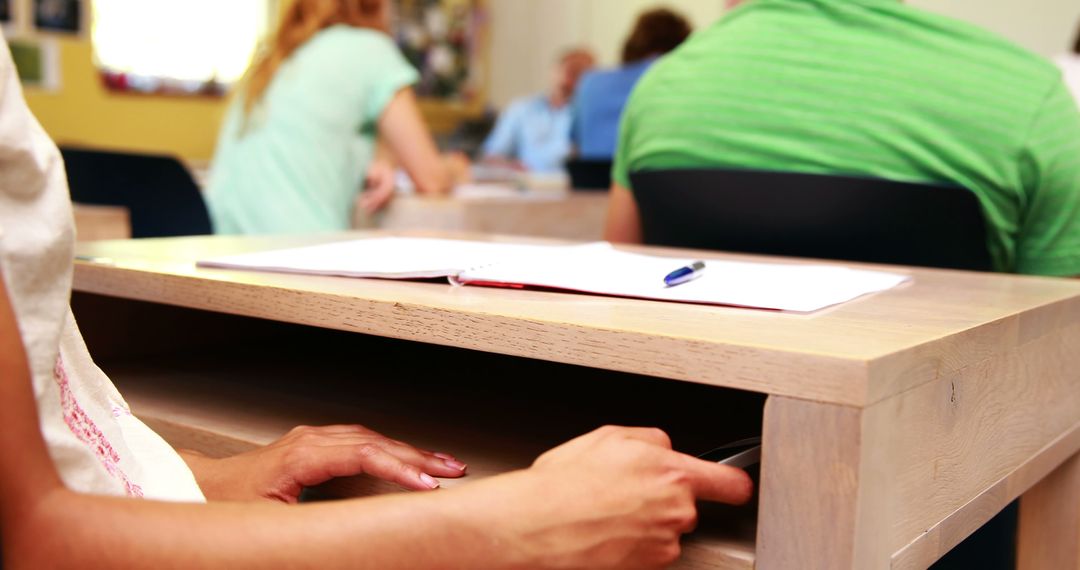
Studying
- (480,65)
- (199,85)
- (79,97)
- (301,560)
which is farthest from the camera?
(480,65)

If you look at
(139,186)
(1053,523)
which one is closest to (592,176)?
(139,186)

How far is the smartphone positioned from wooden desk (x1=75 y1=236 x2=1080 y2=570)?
0.12 feet

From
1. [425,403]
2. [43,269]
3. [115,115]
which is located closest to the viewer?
[43,269]

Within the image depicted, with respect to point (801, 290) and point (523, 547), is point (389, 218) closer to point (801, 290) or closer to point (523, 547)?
point (801, 290)

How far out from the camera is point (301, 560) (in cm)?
52

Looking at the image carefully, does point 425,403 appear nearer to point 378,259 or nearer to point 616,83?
point 378,259

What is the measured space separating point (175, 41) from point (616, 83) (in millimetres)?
1764

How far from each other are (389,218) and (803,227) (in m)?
1.00

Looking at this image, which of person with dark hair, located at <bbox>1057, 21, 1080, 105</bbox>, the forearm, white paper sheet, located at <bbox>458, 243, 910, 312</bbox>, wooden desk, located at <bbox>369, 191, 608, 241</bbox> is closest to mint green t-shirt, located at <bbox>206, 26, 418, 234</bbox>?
wooden desk, located at <bbox>369, 191, 608, 241</bbox>

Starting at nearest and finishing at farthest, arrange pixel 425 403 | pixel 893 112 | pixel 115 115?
pixel 425 403
pixel 893 112
pixel 115 115

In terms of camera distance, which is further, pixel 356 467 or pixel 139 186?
pixel 139 186

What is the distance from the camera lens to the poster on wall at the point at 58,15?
12.3ft

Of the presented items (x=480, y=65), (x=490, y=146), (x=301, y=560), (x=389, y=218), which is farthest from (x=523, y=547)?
(x=480, y=65)

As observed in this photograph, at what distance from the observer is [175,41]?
168 inches
